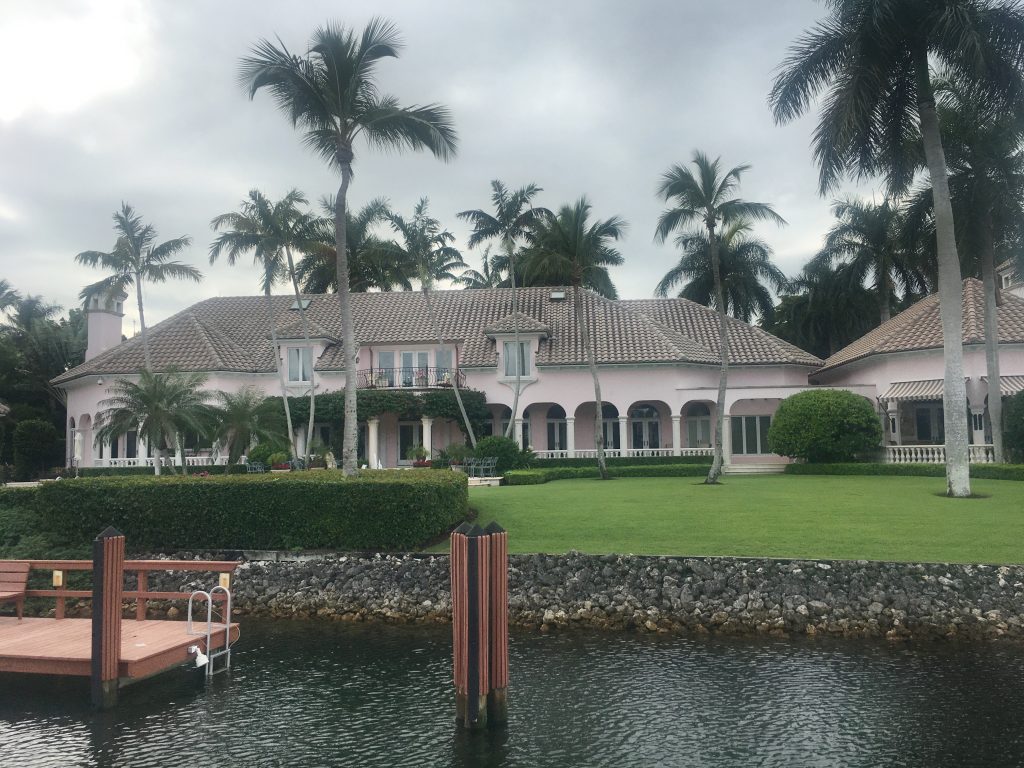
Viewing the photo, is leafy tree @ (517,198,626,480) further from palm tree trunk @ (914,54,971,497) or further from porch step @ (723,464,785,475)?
palm tree trunk @ (914,54,971,497)

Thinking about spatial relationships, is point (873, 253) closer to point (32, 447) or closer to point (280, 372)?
point (280, 372)

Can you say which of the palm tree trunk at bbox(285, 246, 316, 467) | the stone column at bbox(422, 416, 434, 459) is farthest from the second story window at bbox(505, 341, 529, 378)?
the palm tree trunk at bbox(285, 246, 316, 467)

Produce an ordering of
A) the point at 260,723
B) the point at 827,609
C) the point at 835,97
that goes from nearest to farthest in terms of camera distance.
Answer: the point at 260,723
the point at 827,609
the point at 835,97

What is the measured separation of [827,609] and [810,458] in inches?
777

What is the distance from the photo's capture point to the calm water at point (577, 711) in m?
8.19

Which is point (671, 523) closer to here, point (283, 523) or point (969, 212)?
point (283, 523)

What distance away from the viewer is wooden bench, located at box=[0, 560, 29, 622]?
11.8 metres

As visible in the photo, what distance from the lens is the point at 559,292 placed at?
42.0m

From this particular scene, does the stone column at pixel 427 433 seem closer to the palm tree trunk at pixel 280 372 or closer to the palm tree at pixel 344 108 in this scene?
the palm tree trunk at pixel 280 372

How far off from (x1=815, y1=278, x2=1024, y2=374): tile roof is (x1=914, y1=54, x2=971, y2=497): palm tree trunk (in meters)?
9.48

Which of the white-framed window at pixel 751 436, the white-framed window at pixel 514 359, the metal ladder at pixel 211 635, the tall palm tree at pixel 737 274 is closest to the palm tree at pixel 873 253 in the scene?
the tall palm tree at pixel 737 274

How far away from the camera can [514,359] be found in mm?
37750

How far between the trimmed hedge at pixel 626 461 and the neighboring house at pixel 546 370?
938 millimetres

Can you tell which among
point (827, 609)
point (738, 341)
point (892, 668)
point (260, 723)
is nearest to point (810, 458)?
point (738, 341)
